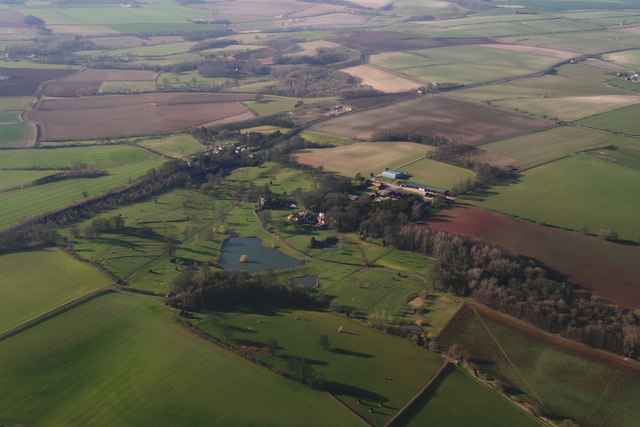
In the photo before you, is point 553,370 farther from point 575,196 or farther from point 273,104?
point 273,104

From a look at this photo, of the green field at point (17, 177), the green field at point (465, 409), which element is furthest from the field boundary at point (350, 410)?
the green field at point (17, 177)

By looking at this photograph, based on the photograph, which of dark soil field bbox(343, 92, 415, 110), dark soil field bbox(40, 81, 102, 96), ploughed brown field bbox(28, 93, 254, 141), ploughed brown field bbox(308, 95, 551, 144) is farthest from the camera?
dark soil field bbox(40, 81, 102, 96)

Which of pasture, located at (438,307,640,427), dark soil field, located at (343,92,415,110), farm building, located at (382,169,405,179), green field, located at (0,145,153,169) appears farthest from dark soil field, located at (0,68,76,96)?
pasture, located at (438,307,640,427)

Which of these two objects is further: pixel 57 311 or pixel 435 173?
pixel 435 173

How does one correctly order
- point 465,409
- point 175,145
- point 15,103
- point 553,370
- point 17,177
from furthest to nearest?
point 15,103 → point 175,145 → point 17,177 → point 553,370 → point 465,409

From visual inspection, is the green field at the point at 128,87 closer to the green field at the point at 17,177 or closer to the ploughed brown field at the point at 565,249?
the green field at the point at 17,177

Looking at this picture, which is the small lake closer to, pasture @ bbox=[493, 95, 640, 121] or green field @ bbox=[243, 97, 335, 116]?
green field @ bbox=[243, 97, 335, 116]

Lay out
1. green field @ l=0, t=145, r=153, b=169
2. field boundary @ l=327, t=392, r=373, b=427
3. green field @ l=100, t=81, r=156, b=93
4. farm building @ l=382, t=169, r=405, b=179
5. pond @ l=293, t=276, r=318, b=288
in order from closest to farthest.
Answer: field boundary @ l=327, t=392, r=373, b=427
pond @ l=293, t=276, r=318, b=288
farm building @ l=382, t=169, r=405, b=179
green field @ l=0, t=145, r=153, b=169
green field @ l=100, t=81, r=156, b=93

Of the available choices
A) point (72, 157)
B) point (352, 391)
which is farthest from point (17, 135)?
point (352, 391)
